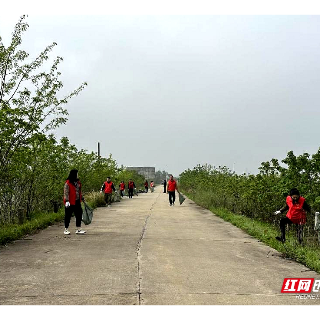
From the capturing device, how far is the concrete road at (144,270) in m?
4.92

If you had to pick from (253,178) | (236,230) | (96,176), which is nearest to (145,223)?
(236,230)

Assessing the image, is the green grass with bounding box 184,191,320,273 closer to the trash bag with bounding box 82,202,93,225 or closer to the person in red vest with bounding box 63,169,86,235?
the trash bag with bounding box 82,202,93,225

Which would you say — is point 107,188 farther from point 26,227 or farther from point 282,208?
point 282,208

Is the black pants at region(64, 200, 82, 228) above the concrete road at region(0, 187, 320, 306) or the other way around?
above

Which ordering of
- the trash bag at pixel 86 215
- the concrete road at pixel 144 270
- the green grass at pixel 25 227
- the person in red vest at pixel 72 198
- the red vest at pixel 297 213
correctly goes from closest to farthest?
the concrete road at pixel 144 270, the red vest at pixel 297 213, the green grass at pixel 25 227, the person in red vest at pixel 72 198, the trash bag at pixel 86 215

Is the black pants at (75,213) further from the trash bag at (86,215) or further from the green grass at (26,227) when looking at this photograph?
the green grass at (26,227)

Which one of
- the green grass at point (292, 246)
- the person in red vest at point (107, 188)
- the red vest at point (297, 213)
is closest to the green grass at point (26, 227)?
the person in red vest at point (107, 188)

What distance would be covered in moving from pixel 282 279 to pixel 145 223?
23.4 ft

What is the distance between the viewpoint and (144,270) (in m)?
6.30

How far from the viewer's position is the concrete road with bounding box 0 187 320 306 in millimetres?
4922

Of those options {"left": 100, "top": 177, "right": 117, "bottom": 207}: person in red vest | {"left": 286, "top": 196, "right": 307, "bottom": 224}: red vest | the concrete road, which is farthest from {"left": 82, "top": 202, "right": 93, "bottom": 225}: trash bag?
{"left": 100, "top": 177, "right": 117, "bottom": 207}: person in red vest

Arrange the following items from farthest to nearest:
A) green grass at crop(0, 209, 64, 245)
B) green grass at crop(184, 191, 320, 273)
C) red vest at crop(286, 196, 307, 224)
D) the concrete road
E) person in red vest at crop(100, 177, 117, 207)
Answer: person in red vest at crop(100, 177, 117, 207) → green grass at crop(0, 209, 64, 245) → red vest at crop(286, 196, 307, 224) → green grass at crop(184, 191, 320, 273) → the concrete road

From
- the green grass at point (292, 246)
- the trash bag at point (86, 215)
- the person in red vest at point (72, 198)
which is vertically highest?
the person in red vest at point (72, 198)

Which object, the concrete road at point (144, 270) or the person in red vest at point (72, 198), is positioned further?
the person in red vest at point (72, 198)
